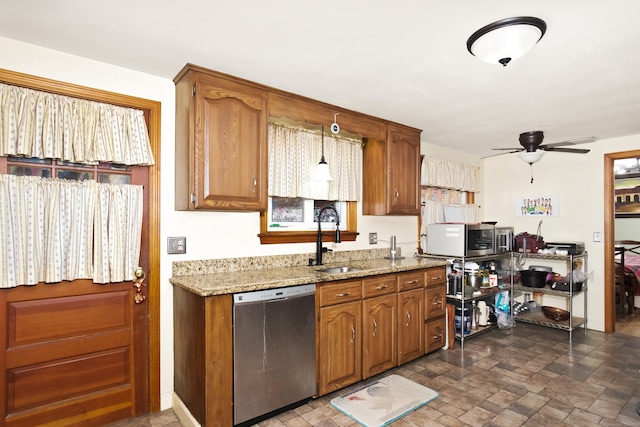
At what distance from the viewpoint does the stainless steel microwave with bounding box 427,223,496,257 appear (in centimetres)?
374

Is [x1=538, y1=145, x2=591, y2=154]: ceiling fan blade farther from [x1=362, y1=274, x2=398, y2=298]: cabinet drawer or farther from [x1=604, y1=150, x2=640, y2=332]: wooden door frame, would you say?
[x1=362, y1=274, x2=398, y2=298]: cabinet drawer

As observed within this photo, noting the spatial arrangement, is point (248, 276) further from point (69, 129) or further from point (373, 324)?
point (69, 129)

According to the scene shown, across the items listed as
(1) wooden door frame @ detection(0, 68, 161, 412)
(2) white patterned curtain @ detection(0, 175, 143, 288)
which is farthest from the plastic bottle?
(2) white patterned curtain @ detection(0, 175, 143, 288)

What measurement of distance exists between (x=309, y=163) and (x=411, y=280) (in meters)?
1.43

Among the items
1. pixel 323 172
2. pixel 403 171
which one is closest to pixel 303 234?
pixel 323 172

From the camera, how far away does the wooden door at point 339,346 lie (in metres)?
2.56

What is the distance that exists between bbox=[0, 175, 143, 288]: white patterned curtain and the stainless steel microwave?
3.03 metres

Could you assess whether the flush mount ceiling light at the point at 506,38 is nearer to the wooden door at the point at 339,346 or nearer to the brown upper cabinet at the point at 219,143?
the brown upper cabinet at the point at 219,143

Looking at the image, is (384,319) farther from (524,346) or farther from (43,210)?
(43,210)

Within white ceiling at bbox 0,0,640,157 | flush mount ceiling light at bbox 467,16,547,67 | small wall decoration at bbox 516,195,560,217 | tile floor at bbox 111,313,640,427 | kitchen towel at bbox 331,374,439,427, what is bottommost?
tile floor at bbox 111,313,640,427

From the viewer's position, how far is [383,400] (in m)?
2.56

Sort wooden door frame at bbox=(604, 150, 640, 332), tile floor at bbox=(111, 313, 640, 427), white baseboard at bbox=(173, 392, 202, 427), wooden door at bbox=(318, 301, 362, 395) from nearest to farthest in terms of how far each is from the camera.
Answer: white baseboard at bbox=(173, 392, 202, 427)
tile floor at bbox=(111, 313, 640, 427)
wooden door at bbox=(318, 301, 362, 395)
wooden door frame at bbox=(604, 150, 640, 332)

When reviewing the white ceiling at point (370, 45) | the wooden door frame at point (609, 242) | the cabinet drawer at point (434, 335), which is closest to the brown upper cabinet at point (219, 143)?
the white ceiling at point (370, 45)

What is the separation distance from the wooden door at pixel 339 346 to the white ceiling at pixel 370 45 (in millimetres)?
1651
